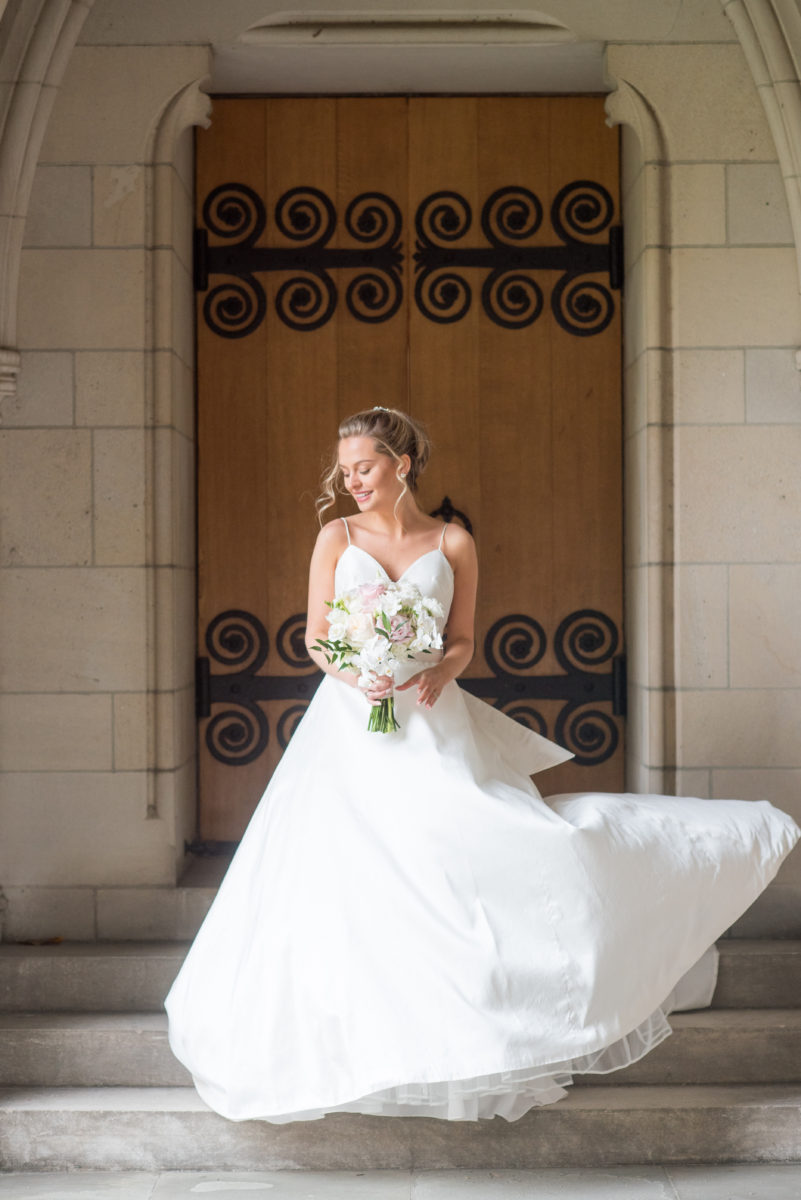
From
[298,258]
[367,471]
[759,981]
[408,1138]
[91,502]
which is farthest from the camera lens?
[298,258]

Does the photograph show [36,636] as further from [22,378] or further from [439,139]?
[439,139]

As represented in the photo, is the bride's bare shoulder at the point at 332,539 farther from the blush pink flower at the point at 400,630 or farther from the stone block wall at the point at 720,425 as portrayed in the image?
A: the stone block wall at the point at 720,425

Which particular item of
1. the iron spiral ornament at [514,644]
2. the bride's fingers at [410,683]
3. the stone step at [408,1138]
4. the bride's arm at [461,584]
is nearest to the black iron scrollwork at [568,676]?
the iron spiral ornament at [514,644]

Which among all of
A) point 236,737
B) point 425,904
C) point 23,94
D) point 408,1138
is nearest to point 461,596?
point 425,904

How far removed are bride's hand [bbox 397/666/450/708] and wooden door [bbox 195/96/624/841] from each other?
3.40 feet

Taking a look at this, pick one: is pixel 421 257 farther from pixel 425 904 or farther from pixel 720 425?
pixel 425 904

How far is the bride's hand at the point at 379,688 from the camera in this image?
8.75ft

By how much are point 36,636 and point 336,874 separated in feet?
4.51

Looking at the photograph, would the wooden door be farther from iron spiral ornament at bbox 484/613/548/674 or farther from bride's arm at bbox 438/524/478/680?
bride's arm at bbox 438/524/478/680

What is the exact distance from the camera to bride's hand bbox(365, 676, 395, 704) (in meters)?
2.67

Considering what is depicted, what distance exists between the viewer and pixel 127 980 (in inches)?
126

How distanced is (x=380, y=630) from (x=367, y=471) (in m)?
0.50

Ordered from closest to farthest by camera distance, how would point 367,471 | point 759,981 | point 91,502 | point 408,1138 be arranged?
point 408,1138 → point 367,471 → point 759,981 → point 91,502

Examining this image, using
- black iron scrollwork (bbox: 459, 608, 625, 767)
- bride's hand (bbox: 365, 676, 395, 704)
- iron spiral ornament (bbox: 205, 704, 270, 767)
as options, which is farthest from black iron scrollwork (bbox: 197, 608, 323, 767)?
bride's hand (bbox: 365, 676, 395, 704)
